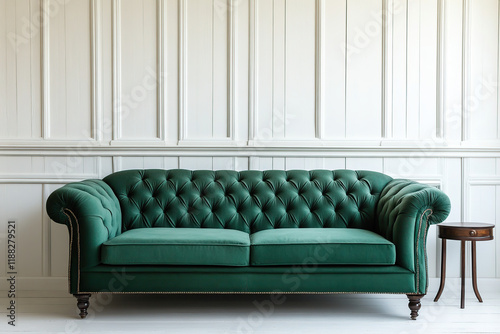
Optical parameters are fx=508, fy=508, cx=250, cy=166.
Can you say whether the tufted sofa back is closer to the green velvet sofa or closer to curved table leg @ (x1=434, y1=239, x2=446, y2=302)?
the green velvet sofa

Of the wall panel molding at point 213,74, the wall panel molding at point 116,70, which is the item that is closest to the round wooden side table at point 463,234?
the wall panel molding at point 213,74

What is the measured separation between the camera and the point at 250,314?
3.08 m

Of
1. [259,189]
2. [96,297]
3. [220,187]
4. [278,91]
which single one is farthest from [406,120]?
[96,297]

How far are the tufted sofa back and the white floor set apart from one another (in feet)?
1.63

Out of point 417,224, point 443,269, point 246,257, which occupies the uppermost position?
point 417,224

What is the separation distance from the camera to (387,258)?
114 inches

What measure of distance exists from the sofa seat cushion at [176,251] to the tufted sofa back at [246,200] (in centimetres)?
54

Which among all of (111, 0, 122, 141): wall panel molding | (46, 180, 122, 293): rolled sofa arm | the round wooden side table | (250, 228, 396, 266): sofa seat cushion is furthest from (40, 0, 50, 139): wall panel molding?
the round wooden side table

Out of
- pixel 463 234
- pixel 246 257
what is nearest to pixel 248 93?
pixel 246 257

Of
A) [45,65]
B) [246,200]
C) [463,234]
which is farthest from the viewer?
[45,65]

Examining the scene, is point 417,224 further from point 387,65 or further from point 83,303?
point 83,303

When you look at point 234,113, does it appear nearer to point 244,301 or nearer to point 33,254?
point 244,301

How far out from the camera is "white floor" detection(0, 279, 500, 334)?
9.24 ft

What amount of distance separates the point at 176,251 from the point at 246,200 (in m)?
0.77
